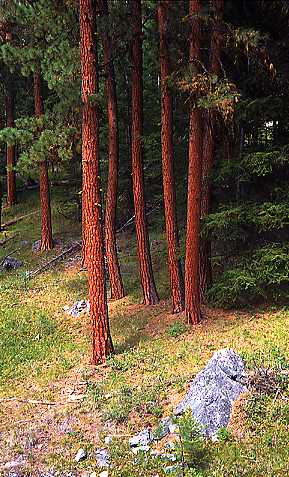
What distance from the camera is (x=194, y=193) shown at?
31.9ft

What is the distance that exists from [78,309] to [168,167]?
16.8 feet

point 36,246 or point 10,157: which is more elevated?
point 10,157

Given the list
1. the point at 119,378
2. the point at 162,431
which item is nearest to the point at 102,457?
the point at 162,431

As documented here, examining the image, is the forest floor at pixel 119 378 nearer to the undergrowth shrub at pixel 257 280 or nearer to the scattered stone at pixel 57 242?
the undergrowth shrub at pixel 257 280

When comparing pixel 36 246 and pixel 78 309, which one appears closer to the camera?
pixel 78 309

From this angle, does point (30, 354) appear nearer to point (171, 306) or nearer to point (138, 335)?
point (138, 335)

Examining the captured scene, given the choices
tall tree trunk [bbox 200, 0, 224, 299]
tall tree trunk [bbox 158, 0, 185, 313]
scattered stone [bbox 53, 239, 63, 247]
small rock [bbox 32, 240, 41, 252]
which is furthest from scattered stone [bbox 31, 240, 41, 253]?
tall tree trunk [bbox 200, 0, 224, 299]

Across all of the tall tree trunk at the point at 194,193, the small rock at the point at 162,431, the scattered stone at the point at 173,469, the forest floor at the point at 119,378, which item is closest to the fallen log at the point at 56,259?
the forest floor at the point at 119,378

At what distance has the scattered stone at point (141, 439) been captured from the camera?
6.26m

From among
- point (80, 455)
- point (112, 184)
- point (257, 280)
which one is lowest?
point (80, 455)

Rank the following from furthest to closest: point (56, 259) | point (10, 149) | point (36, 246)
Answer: point (10, 149) → point (36, 246) → point (56, 259)

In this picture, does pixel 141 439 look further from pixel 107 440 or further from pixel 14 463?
pixel 14 463

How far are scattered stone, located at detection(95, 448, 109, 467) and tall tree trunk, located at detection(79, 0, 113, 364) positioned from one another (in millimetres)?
3432

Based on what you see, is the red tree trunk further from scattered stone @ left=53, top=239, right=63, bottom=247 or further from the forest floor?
the forest floor
